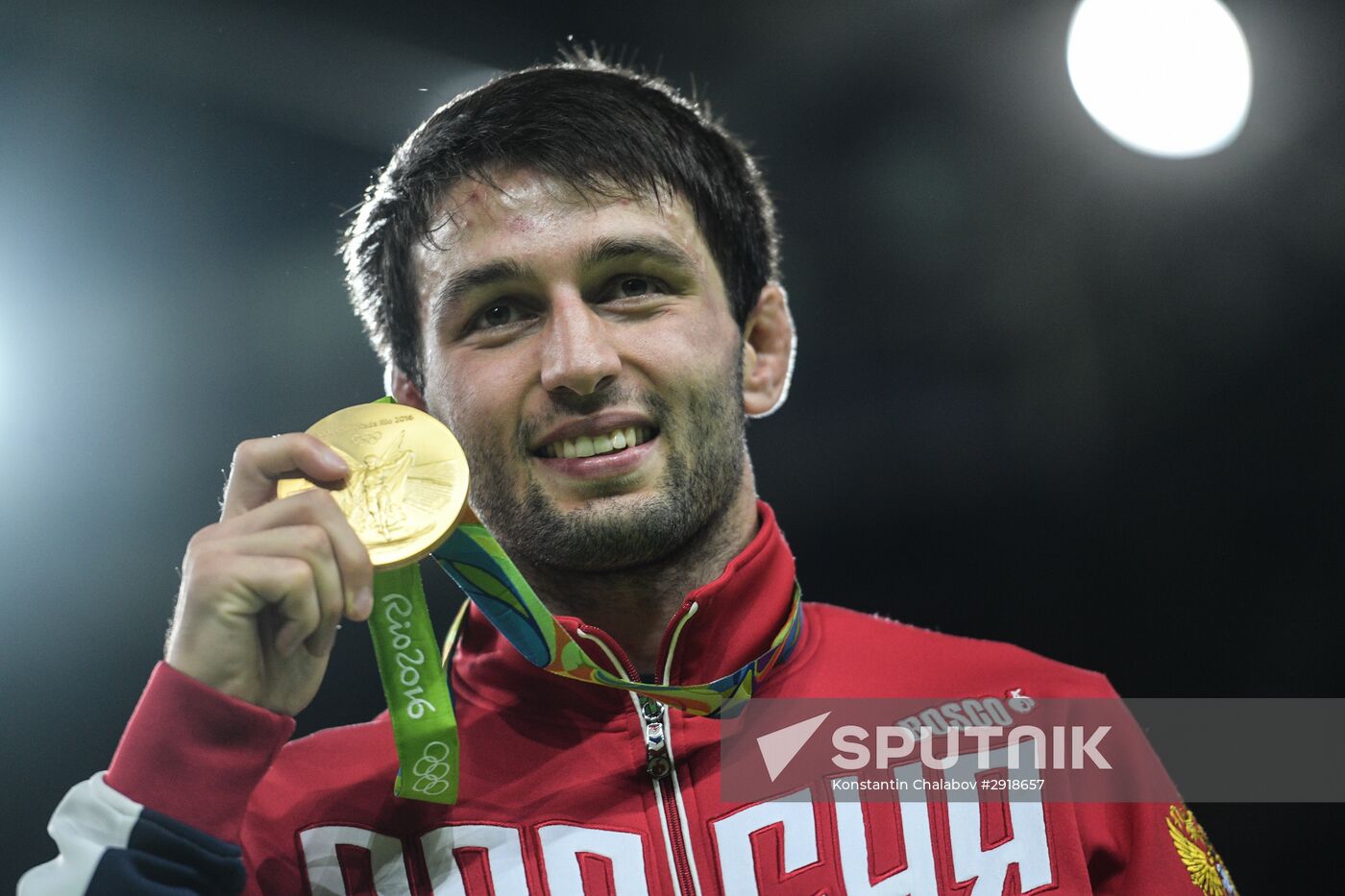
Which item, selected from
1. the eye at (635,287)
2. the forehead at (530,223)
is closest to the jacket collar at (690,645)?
the eye at (635,287)

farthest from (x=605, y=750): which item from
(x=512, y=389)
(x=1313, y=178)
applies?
(x=1313, y=178)

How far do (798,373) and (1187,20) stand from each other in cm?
134

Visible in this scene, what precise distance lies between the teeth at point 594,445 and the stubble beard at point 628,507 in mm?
44

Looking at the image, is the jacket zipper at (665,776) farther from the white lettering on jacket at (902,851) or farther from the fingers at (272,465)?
the fingers at (272,465)

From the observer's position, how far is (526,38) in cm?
268

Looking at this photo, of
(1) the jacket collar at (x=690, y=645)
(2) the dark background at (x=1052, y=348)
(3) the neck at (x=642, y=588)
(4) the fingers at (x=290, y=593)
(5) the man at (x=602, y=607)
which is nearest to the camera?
(4) the fingers at (x=290, y=593)

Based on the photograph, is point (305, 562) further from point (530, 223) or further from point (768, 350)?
point (768, 350)

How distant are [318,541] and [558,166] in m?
0.87

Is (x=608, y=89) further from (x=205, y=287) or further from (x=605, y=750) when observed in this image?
(x=605, y=750)

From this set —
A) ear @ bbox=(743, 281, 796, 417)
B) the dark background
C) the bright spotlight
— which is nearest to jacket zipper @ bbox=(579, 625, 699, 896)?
ear @ bbox=(743, 281, 796, 417)

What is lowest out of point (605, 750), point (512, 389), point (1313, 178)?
point (605, 750)

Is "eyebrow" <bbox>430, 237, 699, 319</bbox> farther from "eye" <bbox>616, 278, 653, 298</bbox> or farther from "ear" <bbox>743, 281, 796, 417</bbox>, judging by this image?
"ear" <bbox>743, 281, 796, 417</bbox>

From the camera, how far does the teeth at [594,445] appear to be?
6.20 ft

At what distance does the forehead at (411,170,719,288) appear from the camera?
194 cm
